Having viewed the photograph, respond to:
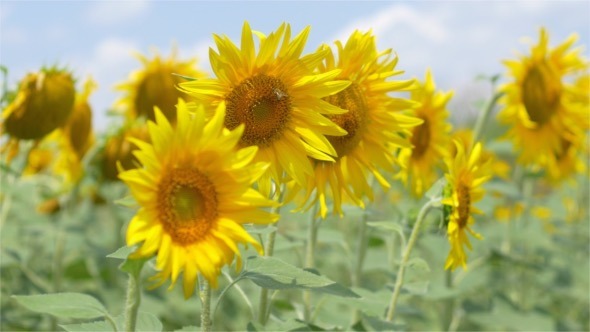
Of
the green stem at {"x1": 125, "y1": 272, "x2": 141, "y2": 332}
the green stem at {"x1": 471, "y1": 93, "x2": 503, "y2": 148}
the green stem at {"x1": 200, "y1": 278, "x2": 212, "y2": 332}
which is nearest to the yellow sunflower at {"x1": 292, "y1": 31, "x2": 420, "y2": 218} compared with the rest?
the green stem at {"x1": 200, "y1": 278, "x2": 212, "y2": 332}

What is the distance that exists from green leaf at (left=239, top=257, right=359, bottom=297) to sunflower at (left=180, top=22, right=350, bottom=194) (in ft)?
0.50

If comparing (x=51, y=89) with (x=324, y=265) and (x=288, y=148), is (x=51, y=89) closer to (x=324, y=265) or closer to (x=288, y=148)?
(x=288, y=148)

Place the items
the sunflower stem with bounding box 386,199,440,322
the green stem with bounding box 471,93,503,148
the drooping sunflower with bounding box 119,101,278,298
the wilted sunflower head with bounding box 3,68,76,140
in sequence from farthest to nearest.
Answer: the green stem with bounding box 471,93,503,148 → the wilted sunflower head with bounding box 3,68,76,140 → the sunflower stem with bounding box 386,199,440,322 → the drooping sunflower with bounding box 119,101,278,298

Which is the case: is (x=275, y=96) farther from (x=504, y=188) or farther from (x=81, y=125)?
(x=81, y=125)

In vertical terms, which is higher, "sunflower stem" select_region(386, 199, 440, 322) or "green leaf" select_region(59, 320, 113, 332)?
"sunflower stem" select_region(386, 199, 440, 322)

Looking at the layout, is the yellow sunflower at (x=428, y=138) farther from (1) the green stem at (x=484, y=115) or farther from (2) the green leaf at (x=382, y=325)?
(2) the green leaf at (x=382, y=325)

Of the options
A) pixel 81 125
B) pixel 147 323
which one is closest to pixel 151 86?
pixel 81 125

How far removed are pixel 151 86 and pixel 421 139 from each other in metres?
1.57

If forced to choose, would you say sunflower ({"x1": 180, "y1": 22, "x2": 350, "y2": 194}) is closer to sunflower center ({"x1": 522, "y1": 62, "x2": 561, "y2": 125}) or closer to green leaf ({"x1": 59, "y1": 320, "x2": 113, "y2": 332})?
green leaf ({"x1": 59, "y1": 320, "x2": 113, "y2": 332})

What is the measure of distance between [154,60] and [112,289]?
117cm

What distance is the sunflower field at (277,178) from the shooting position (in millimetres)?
1332

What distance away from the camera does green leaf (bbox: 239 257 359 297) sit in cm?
147

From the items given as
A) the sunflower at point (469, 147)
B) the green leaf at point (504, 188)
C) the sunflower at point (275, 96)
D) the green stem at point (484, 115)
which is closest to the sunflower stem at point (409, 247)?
the sunflower at point (469, 147)

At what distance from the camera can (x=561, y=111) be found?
3.68 meters
